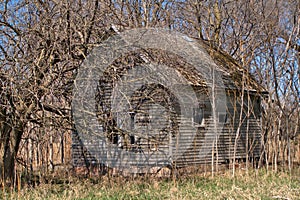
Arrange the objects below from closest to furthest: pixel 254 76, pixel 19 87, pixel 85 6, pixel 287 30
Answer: pixel 19 87, pixel 85 6, pixel 287 30, pixel 254 76

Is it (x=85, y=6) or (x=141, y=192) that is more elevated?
(x=85, y=6)

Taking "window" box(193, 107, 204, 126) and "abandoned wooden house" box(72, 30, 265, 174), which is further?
"window" box(193, 107, 204, 126)

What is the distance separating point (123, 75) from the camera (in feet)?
27.6

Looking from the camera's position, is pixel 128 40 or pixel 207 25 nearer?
pixel 128 40

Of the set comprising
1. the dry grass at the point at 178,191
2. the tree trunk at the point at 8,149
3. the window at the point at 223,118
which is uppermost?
the window at the point at 223,118

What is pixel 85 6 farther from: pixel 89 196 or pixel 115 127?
pixel 89 196

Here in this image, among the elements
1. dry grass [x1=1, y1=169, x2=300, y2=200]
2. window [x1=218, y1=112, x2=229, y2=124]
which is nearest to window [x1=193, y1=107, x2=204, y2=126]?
window [x1=218, y1=112, x2=229, y2=124]

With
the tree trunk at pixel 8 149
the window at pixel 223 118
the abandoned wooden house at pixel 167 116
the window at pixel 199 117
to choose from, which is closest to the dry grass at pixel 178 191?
the tree trunk at pixel 8 149

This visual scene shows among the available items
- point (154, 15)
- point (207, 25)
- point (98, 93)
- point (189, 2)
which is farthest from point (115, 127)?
point (207, 25)

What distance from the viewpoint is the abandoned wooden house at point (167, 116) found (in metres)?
8.30

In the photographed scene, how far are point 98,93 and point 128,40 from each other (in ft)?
4.65

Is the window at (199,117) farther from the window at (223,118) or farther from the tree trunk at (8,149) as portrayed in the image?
the tree trunk at (8,149)

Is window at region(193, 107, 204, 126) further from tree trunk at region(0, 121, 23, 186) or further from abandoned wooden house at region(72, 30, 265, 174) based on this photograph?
tree trunk at region(0, 121, 23, 186)

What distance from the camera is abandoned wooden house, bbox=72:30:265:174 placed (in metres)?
8.30
